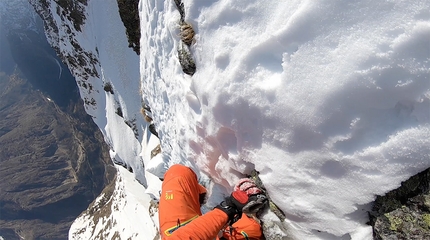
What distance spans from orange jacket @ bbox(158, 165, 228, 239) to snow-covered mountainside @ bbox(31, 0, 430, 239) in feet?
1.58

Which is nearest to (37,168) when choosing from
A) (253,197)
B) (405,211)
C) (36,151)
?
(36,151)

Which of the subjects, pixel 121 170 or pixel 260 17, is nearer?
pixel 260 17

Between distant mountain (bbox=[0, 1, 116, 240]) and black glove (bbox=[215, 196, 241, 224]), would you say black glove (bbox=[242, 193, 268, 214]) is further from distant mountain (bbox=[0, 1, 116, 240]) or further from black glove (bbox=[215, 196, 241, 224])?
distant mountain (bbox=[0, 1, 116, 240])

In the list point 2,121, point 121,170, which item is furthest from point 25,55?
point 121,170

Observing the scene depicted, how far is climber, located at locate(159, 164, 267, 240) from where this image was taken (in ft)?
11.8

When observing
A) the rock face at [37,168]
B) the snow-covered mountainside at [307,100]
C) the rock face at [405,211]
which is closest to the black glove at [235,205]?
the snow-covered mountainside at [307,100]

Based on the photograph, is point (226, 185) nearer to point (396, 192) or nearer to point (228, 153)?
point (228, 153)

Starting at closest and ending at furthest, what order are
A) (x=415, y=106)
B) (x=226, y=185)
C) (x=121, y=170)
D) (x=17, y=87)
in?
(x=415, y=106) → (x=226, y=185) → (x=121, y=170) → (x=17, y=87)

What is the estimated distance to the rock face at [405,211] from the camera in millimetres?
2414

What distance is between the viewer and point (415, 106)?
7.64 ft

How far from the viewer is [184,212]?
154 inches

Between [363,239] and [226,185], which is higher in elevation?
[226,185]

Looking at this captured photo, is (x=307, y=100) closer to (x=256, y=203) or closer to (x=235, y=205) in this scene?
(x=256, y=203)

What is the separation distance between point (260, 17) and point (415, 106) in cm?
162
